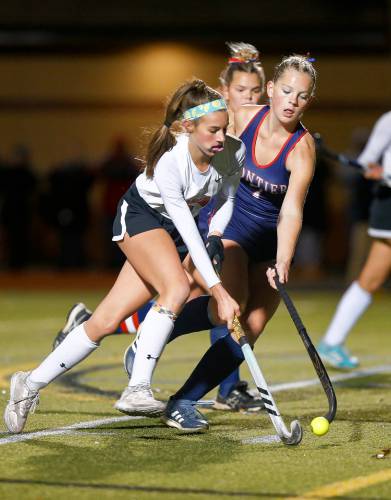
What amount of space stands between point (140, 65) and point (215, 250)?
15795 millimetres

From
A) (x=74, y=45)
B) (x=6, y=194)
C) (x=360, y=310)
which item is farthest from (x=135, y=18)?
(x=360, y=310)

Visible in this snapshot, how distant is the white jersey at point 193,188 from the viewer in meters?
5.55

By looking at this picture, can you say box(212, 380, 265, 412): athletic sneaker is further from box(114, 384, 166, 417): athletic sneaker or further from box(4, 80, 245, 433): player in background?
box(114, 384, 166, 417): athletic sneaker

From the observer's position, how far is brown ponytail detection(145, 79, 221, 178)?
18.7ft

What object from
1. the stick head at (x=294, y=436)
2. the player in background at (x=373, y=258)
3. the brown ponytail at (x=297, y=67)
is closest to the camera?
the stick head at (x=294, y=436)

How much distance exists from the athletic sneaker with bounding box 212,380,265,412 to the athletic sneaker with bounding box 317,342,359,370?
1878mm

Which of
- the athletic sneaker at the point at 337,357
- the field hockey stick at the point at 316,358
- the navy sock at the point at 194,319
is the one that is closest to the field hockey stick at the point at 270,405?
the field hockey stick at the point at 316,358

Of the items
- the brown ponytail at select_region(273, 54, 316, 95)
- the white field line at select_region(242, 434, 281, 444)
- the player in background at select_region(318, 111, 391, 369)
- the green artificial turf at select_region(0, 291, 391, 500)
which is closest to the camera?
the green artificial turf at select_region(0, 291, 391, 500)

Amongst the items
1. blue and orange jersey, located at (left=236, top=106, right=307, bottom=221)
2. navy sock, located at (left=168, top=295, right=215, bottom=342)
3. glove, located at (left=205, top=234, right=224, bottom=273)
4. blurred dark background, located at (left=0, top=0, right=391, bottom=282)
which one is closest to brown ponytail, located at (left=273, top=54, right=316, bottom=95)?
blue and orange jersey, located at (left=236, top=106, right=307, bottom=221)

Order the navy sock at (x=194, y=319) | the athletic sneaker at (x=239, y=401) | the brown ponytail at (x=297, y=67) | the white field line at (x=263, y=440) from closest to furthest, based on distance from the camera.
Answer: the white field line at (x=263, y=440)
the brown ponytail at (x=297, y=67)
the navy sock at (x=194, y=319)
the athletic sneaker at (x=239, y=401)

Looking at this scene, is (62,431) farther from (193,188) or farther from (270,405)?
(193,188)

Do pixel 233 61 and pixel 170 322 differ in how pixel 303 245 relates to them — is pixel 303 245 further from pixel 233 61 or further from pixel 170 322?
pixel 170 322

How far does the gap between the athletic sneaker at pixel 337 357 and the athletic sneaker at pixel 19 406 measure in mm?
3353

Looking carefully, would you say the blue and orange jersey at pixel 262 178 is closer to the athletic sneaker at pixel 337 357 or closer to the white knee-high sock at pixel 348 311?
the athletic sneaker at pixel 337 357
